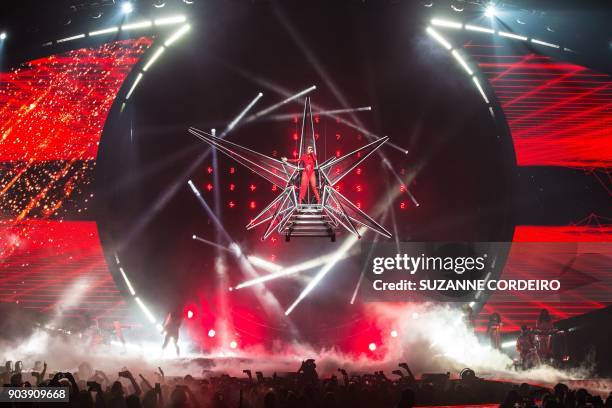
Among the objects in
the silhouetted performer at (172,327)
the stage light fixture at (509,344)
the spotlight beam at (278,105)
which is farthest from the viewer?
the spotlight beam at (278,105)

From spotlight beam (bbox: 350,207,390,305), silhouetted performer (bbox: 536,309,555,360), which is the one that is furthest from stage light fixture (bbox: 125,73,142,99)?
silhouetted performer (bbox: 536,309,555,360)

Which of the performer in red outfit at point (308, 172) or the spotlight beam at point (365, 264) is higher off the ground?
the performer in red outfit at point (308, 172)

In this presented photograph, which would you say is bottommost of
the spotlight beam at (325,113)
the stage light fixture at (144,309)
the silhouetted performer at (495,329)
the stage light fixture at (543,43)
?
the silhouetted performer at (495,329)

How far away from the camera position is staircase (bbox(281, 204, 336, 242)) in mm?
10297

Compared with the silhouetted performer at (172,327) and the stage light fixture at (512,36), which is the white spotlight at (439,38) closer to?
the stage light fixture at (512,36)

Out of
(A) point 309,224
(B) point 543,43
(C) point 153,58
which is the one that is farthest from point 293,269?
(B) point 543,43

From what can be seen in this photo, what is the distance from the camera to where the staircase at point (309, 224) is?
10297 mm

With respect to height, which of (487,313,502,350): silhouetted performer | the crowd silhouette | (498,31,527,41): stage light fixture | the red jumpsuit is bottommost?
the crowd silhouette

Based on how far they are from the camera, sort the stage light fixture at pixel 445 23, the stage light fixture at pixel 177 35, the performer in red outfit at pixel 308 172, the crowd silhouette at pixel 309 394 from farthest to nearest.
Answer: the stage light fixture at pixel 177 35
the stage light fixture at pixel 445 23
the performer in red outfit at pixel 308 172
the crowd silhouette at pixel 309 394

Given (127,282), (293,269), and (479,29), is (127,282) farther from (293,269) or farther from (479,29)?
(479,29)

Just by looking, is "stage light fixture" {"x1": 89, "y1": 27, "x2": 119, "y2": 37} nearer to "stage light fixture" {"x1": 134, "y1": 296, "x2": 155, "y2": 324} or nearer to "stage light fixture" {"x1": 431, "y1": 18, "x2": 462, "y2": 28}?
"stage light fixture" {"x1": 134, "y1": 296, "x2": 155, "y2": 324}

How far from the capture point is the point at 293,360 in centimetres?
1067

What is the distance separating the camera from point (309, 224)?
418 inches

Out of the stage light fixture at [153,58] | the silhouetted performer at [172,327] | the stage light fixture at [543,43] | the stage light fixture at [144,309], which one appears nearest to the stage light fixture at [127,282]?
the stage light fixture at [144,309]
